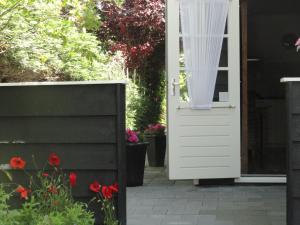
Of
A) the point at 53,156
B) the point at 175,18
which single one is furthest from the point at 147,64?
the point at 53,156

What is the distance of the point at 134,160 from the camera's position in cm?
605

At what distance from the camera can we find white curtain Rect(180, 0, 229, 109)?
5.79 m

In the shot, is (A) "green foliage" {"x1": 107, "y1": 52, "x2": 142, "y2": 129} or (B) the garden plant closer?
(B) the garden plant

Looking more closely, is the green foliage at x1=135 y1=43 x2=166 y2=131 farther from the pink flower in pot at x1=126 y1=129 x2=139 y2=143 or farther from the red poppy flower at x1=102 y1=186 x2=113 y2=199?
the red poppy flower at x1=102 y1=186 x2=113 y2=199

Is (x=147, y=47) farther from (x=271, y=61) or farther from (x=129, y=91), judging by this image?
(x=271, y=61)

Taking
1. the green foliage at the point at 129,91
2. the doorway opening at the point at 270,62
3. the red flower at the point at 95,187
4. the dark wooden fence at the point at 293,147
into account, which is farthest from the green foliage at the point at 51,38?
the doorway opening at the point at 270,62

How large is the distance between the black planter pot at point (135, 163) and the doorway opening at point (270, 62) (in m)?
3.32

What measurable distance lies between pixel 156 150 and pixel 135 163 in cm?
192

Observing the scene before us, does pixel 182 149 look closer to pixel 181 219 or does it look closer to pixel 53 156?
pixel 181 219

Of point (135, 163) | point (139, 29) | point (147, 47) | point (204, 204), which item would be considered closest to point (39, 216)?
point (204, 204)

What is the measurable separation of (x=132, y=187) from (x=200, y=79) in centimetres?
133

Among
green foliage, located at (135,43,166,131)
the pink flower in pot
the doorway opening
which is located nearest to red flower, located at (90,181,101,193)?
the pink flower in pot

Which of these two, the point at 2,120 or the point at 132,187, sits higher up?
the point at 2,120

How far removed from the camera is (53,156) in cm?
343
